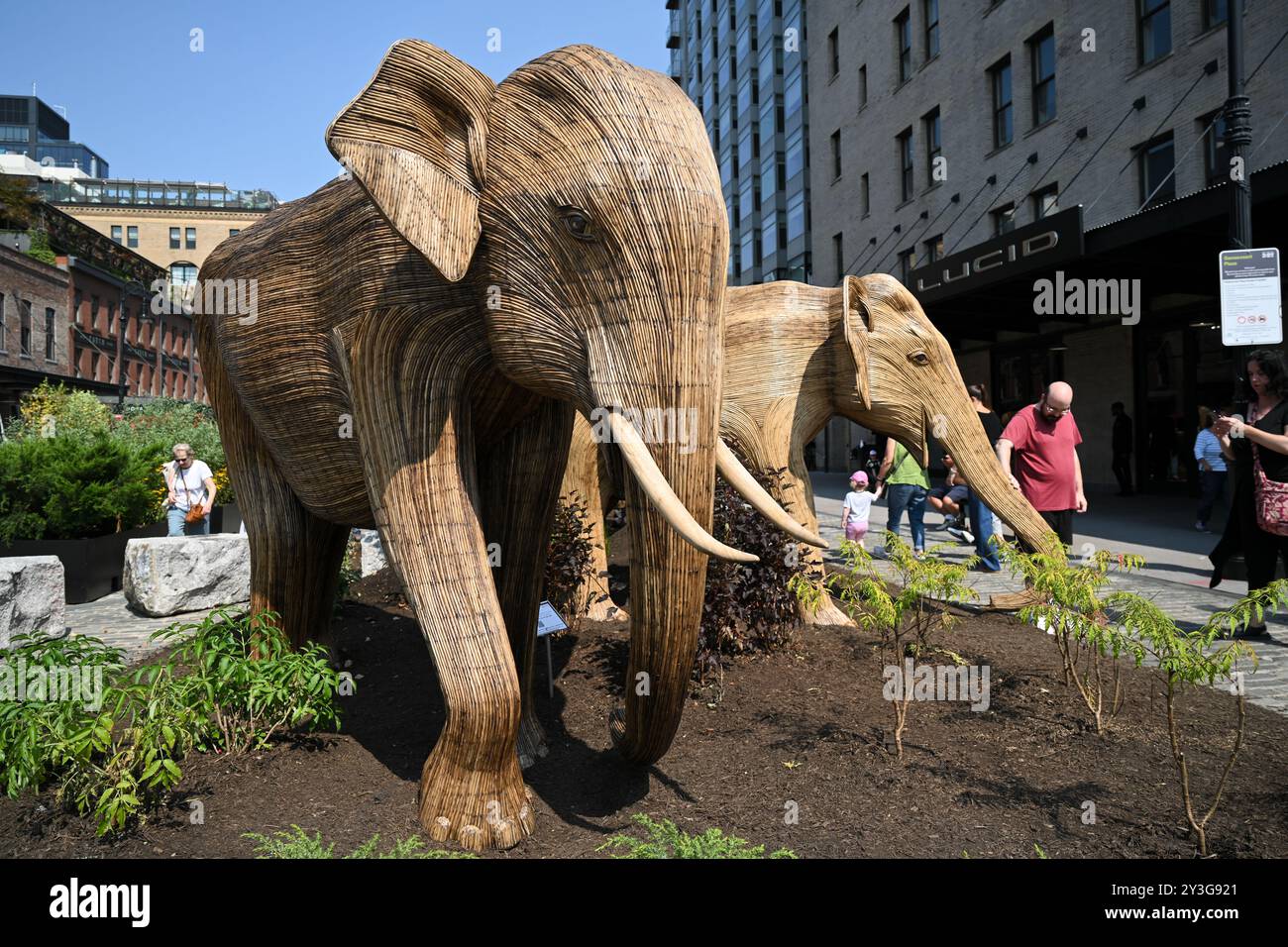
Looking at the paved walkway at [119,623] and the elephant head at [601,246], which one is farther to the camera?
the paved walkway at [119,623]

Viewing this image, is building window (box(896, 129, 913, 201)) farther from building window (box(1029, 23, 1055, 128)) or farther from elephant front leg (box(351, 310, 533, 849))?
elephant front leg (box(351, 310, 533, 849))

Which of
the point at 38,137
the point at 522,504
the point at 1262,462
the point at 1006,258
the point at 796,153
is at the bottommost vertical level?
the point at 522,504

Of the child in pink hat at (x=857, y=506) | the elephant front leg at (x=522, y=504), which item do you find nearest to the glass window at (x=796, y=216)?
the child in pink hat at (x=857, y=506)

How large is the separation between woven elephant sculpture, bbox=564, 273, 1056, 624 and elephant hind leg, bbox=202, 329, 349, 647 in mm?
2527

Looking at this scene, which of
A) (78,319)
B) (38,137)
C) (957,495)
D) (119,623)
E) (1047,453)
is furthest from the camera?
(38,137)

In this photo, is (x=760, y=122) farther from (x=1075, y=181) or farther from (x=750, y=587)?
(x=750, y=587)

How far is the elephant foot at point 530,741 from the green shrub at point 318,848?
0.82 meters

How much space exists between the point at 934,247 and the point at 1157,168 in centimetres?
756

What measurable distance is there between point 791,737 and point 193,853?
2.57 meters

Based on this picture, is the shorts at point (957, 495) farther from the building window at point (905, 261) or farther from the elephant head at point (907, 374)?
the building window at point (905, 261)

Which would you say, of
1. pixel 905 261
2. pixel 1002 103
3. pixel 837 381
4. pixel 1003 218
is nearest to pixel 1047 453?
pixel 837 381

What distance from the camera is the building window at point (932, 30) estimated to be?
2283 centimetres

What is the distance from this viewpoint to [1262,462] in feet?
18.7

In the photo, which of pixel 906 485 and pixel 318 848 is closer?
pixel 318 848
